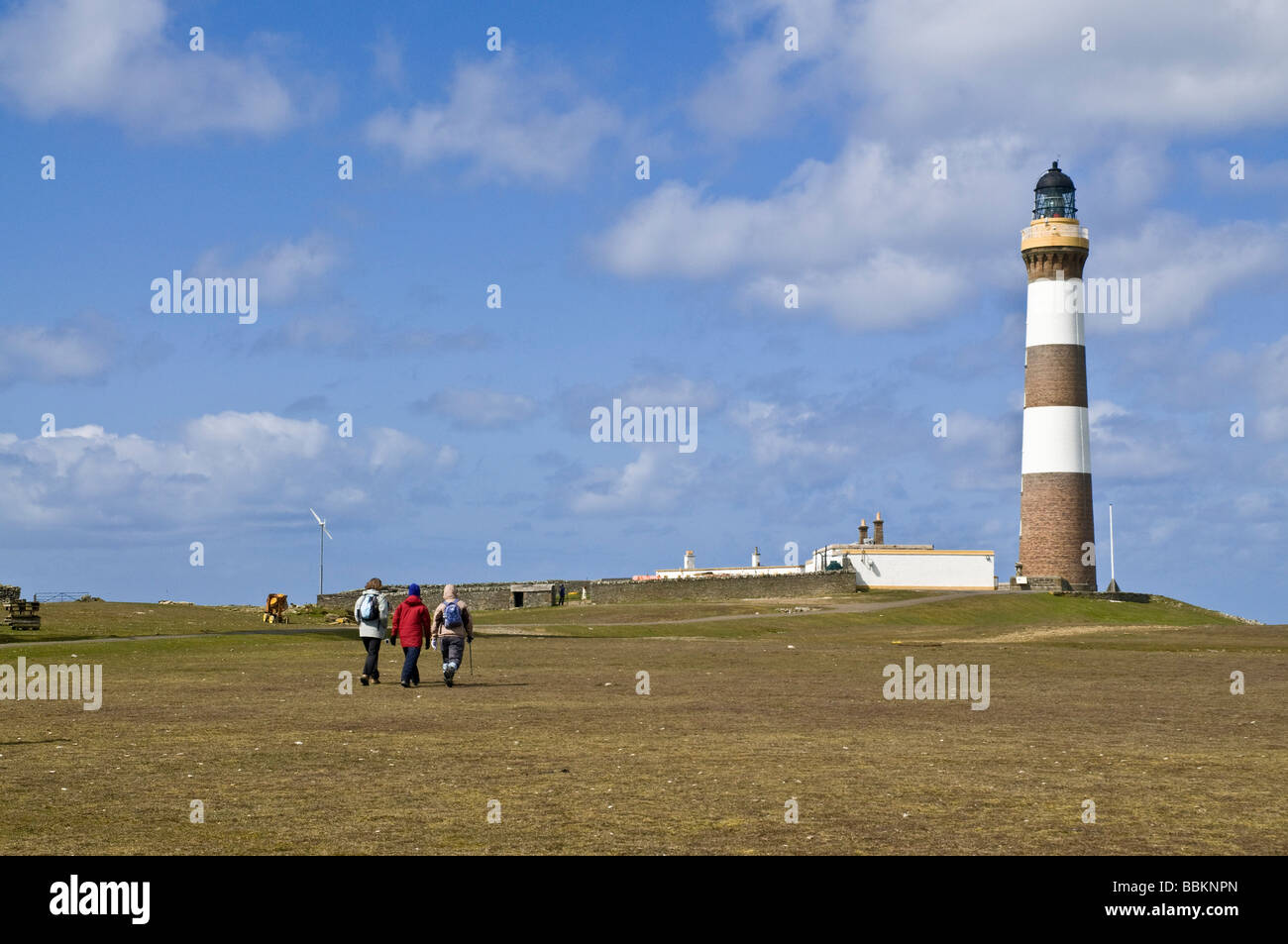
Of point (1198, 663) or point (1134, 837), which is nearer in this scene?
point (1134, 837)

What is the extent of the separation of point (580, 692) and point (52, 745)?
425 inches

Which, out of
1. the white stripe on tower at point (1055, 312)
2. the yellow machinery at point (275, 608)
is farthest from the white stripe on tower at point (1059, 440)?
the yellow machinery at point (275, 608)

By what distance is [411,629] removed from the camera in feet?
91.7

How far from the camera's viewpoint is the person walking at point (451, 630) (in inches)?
1094

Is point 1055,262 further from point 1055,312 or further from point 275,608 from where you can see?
point 275,608

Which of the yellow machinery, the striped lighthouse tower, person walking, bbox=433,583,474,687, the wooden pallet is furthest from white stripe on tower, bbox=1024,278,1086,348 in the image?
person walking, bbox=433,583,474,687

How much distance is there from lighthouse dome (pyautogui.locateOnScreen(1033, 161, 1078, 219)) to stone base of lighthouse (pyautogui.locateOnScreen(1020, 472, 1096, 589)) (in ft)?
50.0

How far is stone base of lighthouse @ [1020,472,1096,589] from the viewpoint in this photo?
257 ft

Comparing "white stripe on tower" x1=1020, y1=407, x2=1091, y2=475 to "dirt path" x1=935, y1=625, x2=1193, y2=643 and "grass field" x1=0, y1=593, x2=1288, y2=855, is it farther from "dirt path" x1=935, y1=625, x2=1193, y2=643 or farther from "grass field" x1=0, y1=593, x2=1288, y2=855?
"grass field" x1=0, y1=593, x2=1288, y2=855

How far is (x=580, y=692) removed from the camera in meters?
26.4

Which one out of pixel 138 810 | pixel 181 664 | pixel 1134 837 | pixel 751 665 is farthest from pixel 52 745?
pixel 751 665

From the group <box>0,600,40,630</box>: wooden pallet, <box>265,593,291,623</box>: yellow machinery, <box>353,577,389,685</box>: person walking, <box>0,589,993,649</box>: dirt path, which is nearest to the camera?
<box>353,577,389,685</box>: person walking
